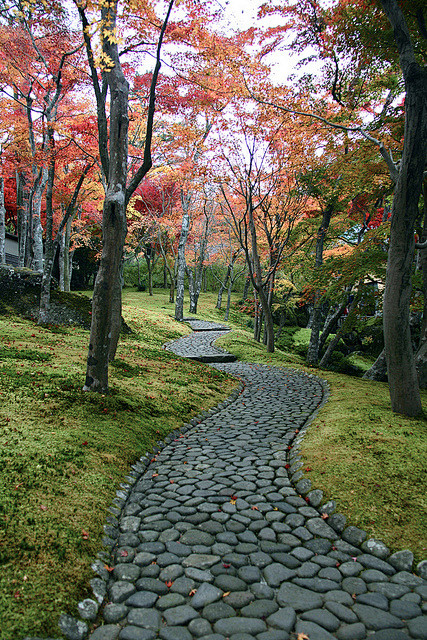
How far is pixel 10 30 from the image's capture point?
13.3 meters

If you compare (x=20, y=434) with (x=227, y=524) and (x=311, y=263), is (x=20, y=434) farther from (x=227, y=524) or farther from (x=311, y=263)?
(x=311, y=263)

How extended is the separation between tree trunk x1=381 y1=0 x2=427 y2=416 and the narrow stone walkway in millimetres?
2806

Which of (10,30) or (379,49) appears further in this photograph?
(10,30)

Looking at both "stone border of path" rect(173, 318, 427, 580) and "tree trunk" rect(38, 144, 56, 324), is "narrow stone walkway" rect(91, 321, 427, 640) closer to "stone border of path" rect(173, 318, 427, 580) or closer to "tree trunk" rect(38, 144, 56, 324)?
"stone border of path" rect(173, 318, 427, 580)

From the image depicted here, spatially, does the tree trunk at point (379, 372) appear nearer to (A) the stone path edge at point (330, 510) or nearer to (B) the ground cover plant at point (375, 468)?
(B) the ground cover plant at point (375, 468)

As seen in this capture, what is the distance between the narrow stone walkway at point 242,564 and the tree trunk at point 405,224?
9.20ft

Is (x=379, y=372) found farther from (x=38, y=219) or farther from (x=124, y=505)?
(x=38, y=219)

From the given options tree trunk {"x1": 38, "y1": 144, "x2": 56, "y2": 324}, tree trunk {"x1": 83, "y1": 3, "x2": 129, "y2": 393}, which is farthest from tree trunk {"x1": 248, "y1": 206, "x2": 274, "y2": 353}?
tree trunk {"x1": 83, "y1": 3, "x2": 129, "y2": 393}

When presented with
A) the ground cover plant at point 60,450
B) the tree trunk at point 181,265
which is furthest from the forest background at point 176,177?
the tree trunk at point 181,265

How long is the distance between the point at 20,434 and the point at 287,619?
366cm

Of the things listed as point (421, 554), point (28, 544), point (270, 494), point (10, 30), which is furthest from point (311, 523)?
point (10, 30)

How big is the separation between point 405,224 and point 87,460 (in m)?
6.08

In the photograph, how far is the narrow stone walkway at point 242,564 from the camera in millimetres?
2578

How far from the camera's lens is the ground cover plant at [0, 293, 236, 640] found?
8.87ft
